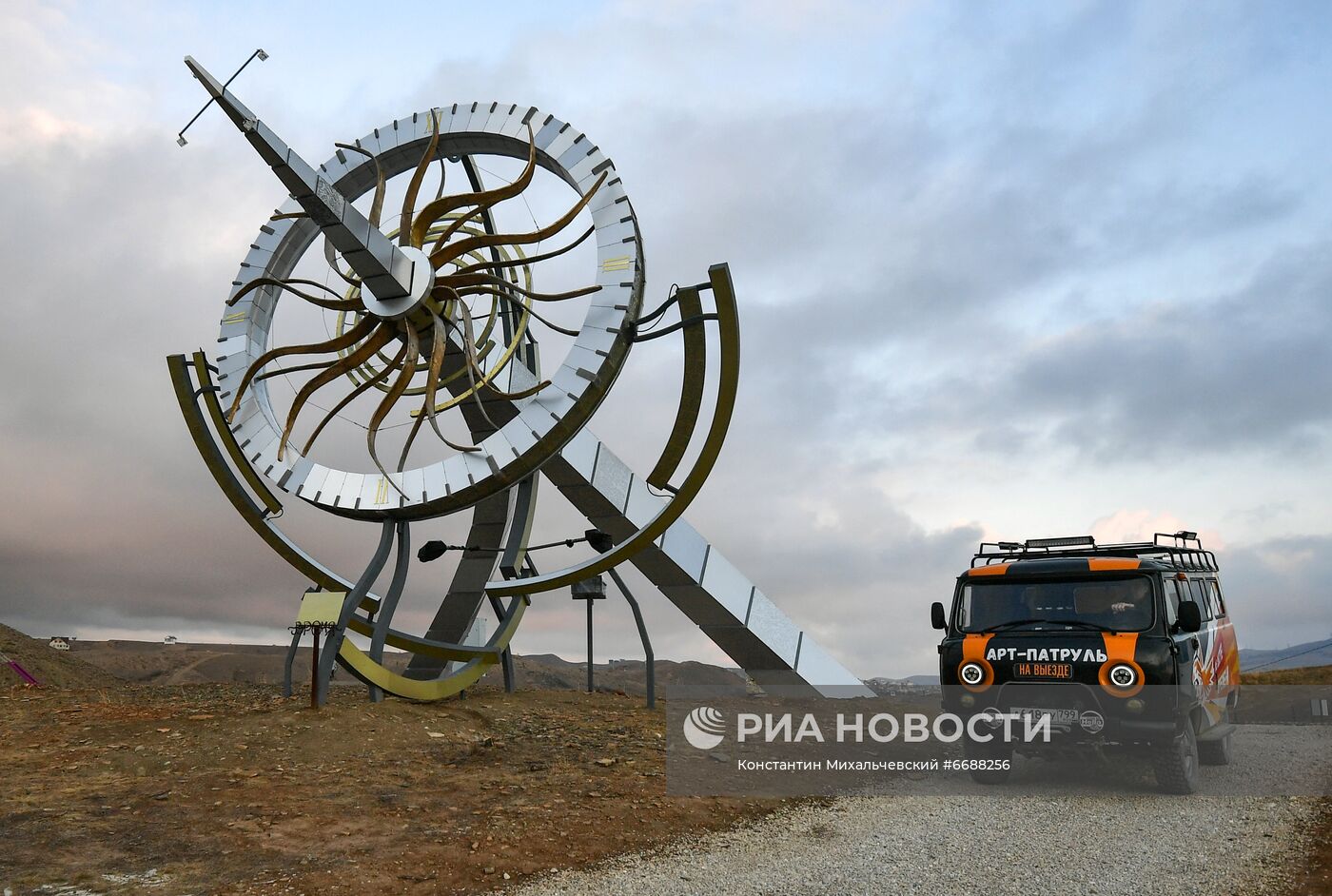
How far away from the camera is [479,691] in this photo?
2233 centimetres

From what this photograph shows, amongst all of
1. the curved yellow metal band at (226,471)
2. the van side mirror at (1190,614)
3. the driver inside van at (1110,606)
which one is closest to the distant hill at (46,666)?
the curved yellow metal band at (226,471)

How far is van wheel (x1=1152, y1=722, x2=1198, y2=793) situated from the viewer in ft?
43.8

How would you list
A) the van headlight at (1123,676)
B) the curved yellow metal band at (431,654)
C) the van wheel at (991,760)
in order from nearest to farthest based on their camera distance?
the van headlight at (1123,676), the van wheel at (991,760), the curved yellow metal band at (431,654)

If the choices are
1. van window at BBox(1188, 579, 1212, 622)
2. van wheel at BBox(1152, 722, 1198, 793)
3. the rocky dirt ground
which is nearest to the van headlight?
van wheel at BBox(1152, 722, 1198, 793)

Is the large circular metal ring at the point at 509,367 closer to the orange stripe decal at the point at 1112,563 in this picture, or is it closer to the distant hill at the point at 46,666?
the orange stripe decal at the point at 1112,563

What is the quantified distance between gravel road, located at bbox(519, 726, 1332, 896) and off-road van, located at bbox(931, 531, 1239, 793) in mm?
780

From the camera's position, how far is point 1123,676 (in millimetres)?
13180

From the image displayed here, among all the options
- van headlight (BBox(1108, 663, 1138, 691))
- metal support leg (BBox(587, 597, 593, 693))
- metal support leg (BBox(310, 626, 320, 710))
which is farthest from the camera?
metal support leg (BBox(587, 597, 593, 693))

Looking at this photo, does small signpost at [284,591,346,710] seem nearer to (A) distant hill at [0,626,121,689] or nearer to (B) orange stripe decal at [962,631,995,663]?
(B) orange stripe decal at [962,631,995,663]

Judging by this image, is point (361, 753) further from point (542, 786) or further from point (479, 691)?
point (479, 691)

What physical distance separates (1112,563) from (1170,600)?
3.01 ft

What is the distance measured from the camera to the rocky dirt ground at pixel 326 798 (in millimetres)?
10469

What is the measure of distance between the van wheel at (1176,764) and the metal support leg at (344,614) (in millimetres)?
12711

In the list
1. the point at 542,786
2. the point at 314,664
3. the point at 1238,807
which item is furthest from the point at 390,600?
the point at 1238,807
